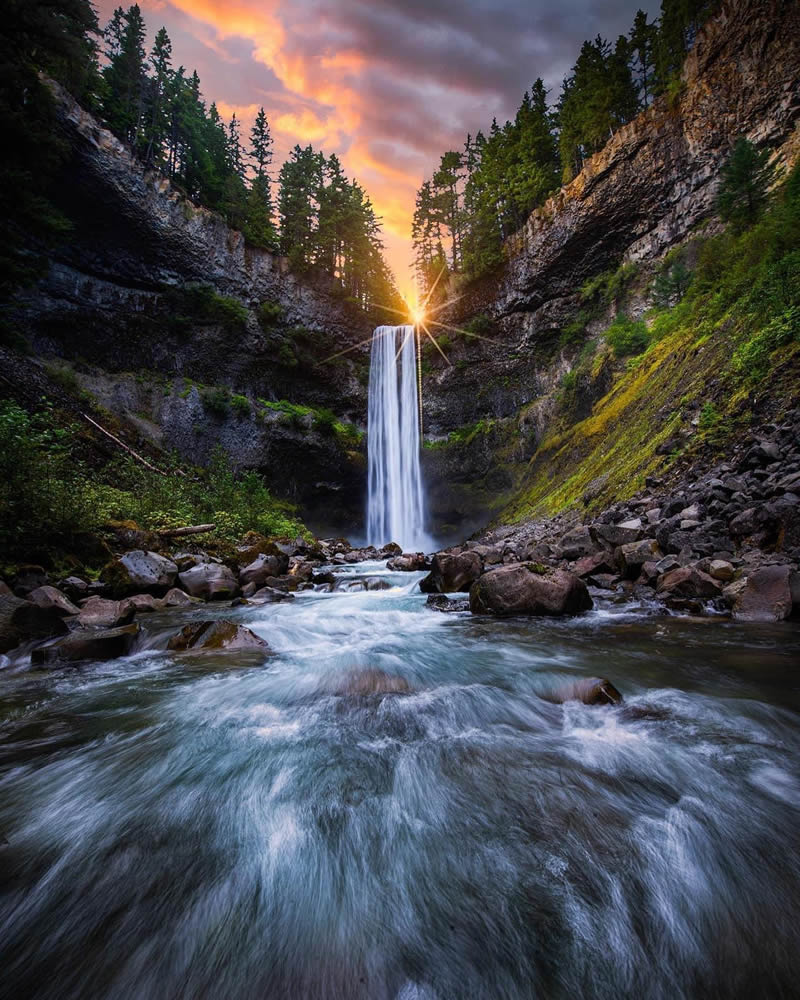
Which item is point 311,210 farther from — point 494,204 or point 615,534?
point 615,534

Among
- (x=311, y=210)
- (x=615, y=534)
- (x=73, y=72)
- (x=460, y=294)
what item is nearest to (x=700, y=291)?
(x=615, y=534)

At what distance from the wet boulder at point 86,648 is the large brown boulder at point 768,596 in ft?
21.2

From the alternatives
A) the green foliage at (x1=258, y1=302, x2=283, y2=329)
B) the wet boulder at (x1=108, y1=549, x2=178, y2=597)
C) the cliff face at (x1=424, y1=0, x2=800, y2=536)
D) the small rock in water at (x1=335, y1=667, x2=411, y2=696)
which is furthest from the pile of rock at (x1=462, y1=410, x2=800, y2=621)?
the green foliage at (x1=258, y1=302, x2=283, y2=329)

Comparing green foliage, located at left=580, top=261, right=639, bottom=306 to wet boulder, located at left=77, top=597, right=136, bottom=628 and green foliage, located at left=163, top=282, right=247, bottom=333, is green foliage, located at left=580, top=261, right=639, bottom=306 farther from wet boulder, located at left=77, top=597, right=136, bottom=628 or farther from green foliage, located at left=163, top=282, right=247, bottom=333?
wet boulder, located at left=77, top=597, right=136, bottom=628

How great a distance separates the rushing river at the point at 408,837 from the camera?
3.76 ft

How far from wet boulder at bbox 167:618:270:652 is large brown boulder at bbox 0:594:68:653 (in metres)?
1.34

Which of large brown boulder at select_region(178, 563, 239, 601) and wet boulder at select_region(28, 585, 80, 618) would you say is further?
large brown boulder at select_region(178, 563, 239, 601)

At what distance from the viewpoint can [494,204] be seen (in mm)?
26969

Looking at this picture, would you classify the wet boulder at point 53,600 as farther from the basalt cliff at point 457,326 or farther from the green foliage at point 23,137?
the basalt cliff at point 457,326

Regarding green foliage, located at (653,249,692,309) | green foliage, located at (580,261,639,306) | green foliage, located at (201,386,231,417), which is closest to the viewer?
green foliage, located at (653,249,692,309)

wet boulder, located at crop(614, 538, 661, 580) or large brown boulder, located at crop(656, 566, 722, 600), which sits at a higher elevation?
wet boulder, located at crop(614, 538, 661, 580)

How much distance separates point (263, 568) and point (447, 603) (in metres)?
4.36

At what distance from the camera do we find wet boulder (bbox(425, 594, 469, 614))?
6.46m

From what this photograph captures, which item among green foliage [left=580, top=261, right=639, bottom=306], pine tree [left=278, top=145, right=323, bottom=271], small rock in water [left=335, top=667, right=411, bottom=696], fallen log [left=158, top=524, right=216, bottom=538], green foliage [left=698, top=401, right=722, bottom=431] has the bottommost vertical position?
small rock in water [left=335, top=667, right=411, bottom=696]
